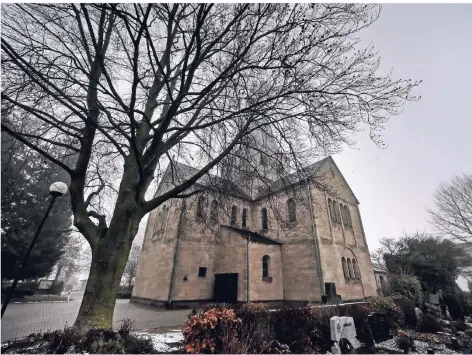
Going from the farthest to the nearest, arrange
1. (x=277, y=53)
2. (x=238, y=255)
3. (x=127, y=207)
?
(x=238, y=255) < (x=127, y=207) < (x=277, y=53)

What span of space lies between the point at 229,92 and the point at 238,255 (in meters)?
11.7

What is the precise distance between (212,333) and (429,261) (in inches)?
955

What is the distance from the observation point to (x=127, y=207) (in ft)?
19.6

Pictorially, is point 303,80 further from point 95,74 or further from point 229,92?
point 95,74

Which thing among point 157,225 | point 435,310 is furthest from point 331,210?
point 157,225

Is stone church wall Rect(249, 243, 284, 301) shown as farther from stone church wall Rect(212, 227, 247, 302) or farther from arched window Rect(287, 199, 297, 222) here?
arched window Rect(287, 199, 297, 222)

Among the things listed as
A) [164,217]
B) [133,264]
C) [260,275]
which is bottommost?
[260,275]

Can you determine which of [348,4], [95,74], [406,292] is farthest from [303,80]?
[406,292]

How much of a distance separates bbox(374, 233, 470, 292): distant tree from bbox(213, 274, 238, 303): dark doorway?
48.4 feet

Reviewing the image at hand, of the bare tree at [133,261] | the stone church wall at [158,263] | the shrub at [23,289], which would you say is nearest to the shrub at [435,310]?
the stone church wall at [158,263]

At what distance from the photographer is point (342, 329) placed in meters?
7.08

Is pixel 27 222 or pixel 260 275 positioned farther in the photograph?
pixel 27 222

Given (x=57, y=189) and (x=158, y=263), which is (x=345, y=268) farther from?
(x=57, y=189)

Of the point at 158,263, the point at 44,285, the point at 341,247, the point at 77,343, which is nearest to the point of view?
the point at 77,343
